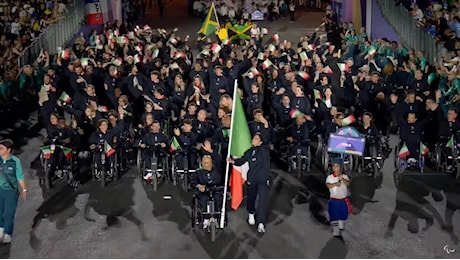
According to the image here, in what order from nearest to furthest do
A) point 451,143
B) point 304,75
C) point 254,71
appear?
point 451,143
point 254,71
point 304,75

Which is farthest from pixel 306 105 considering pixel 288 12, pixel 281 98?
pixel 288 12

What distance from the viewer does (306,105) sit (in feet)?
56.5

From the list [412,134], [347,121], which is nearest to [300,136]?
[347,121]

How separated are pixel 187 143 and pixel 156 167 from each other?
2.55ft

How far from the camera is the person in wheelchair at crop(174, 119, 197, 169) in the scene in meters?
15.5

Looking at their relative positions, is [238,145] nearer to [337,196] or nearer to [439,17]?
[337,196]

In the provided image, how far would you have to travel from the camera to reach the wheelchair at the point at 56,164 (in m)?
15.7

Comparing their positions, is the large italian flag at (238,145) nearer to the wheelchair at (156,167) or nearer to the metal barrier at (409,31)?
the wheelchair at (156,167)

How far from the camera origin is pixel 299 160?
1631cm

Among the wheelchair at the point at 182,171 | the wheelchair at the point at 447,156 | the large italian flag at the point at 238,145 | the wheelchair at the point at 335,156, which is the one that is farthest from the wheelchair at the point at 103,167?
the wheelchair at the point at 447,156

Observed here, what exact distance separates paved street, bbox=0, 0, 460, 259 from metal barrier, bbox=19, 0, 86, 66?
27.4 feet

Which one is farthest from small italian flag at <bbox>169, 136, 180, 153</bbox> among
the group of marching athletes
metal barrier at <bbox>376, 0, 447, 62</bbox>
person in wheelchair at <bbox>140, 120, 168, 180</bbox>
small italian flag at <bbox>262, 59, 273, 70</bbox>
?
metal barrier at <bbox>376, 0, 447, 62</bbox>

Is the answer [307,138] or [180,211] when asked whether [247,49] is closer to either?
[307,138]

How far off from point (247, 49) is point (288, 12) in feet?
61.3
